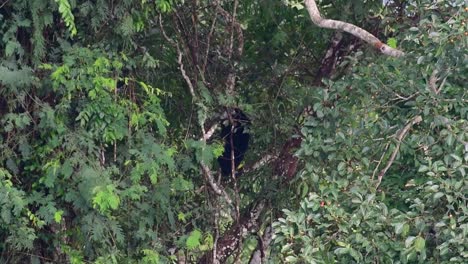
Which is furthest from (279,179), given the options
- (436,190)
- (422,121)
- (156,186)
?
(436,190)

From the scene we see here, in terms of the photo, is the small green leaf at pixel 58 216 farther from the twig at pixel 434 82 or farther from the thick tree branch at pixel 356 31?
the twig at pixel 434 82

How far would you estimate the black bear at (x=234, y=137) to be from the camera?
5129 millimetres

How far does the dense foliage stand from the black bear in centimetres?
5

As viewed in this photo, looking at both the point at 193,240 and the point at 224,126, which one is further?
the point at 224,126

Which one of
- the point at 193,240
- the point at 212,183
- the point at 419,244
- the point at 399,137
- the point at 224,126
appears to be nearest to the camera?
the point at 419,244

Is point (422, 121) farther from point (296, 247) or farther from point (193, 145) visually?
point (193, 145)

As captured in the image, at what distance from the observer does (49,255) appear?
446 centimetres

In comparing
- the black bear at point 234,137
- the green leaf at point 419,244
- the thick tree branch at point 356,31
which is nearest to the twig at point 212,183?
the black bear at point 234,137

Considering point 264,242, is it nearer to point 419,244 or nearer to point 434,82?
point 434,82

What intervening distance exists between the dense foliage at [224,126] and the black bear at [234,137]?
1.9 inches

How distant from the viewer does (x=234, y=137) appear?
17.3 ft

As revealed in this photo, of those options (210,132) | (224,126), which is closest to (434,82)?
(210,132)

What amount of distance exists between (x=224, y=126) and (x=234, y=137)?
4.1 inches

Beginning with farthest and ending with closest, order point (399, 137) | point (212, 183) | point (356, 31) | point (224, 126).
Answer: point (224, 126), point (212, 183), point (356, 31), point (399, 137)
